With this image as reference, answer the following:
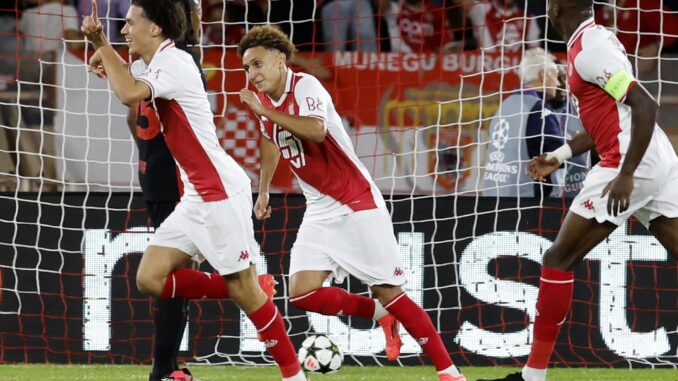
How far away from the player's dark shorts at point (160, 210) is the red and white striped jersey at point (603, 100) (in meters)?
2.16

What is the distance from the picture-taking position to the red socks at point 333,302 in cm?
623

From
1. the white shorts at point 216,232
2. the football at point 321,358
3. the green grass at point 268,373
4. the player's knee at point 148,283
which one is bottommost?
the green grass at point 268,373

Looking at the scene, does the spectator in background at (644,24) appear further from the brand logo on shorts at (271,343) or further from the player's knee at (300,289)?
the brand logo on shorts at (271,343)

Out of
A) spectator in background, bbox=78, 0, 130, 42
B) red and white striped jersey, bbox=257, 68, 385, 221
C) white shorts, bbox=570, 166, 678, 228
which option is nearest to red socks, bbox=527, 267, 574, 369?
white shorts, bbox=570, 166, 678, 228

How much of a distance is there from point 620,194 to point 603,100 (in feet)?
1.58

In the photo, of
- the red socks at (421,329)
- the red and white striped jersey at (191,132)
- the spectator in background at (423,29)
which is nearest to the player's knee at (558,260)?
the red socks at (421,329)

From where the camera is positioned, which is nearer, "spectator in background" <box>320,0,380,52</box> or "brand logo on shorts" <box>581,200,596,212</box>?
"brand logo on shorts" <box>581,200,596,212</box>

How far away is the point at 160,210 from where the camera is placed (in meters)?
6.57

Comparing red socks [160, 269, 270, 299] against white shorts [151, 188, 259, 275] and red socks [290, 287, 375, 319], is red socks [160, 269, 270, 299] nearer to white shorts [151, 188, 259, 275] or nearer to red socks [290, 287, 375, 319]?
white shorts [151, 188, 259, 275]

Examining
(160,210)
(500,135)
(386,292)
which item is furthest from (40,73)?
(386,292)

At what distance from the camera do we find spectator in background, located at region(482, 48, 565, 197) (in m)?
8.19

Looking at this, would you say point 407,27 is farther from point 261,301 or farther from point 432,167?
point 261,301

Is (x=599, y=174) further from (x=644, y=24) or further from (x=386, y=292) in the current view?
(x=644, y=24)

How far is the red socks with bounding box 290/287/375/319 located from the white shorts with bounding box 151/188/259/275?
1.22 ft
